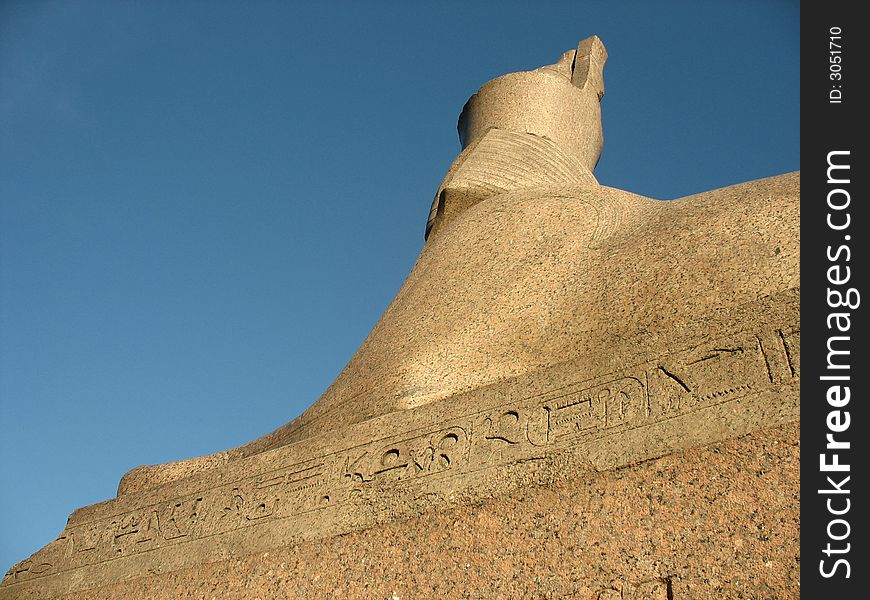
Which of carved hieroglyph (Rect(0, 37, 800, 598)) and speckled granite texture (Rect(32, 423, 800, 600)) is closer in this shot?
speckled granite texture (Rect(32, 423, 800, 600))

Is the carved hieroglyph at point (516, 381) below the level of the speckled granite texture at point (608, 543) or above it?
above

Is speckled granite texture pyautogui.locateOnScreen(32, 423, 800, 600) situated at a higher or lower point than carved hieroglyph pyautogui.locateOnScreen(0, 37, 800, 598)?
lower

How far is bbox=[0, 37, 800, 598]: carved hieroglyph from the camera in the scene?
9.89 feet

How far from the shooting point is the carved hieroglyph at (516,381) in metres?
3.02

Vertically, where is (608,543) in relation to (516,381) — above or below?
below

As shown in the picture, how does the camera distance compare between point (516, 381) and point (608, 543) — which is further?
point (516, 381)

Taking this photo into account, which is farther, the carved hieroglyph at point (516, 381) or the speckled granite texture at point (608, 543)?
the carved hieroglyph at point (516, 381)

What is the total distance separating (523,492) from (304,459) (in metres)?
1.01

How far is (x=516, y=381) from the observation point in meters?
3.41

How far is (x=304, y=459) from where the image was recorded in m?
3.78

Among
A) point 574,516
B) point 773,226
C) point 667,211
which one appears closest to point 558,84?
point 667,211
